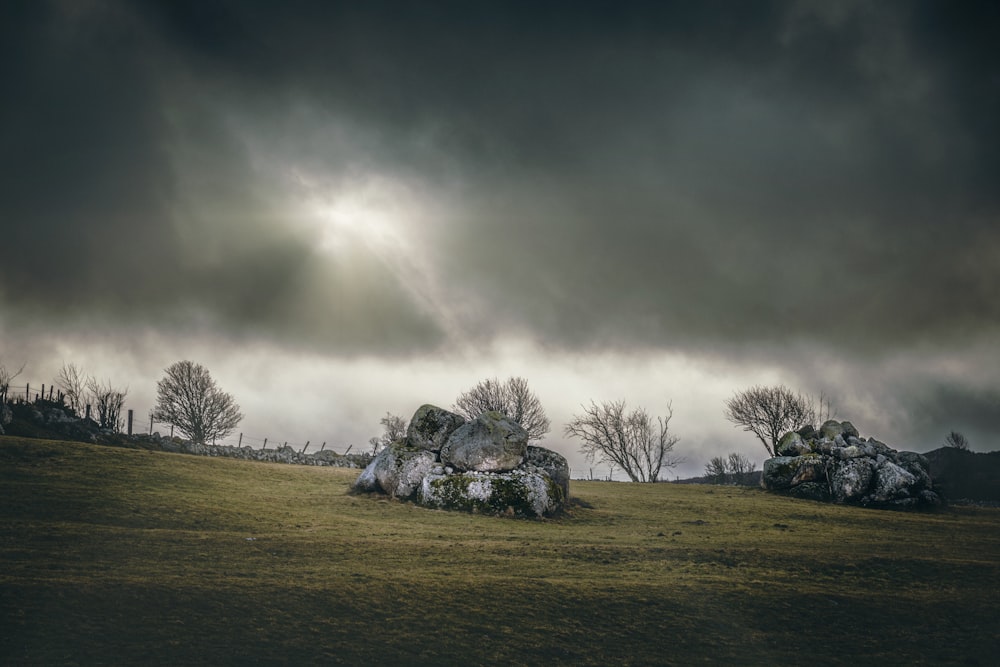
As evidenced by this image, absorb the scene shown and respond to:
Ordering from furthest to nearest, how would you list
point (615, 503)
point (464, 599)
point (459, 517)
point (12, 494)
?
point (615, 503)
point (459, 517)
point (12, 494)
point (464, 599)

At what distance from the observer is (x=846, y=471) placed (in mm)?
51031

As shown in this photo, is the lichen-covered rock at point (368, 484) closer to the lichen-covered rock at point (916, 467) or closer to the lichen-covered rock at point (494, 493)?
the lichen-covered rock at point (494, 493)

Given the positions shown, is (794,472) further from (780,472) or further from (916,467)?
(916,467)

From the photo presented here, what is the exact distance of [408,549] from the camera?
2225 cm

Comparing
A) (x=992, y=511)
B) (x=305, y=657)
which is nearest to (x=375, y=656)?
(x=305, y=657)

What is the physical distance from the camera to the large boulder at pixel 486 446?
38.0m

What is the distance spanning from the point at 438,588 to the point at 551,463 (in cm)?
2469

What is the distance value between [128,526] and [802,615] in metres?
22.2

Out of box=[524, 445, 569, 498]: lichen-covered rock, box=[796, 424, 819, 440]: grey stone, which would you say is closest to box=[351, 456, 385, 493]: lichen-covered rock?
box=[524, 445, 569, 498]: lichen-covered rock

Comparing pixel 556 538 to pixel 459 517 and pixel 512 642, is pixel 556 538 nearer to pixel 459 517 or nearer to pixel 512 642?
Answer: pixel 459 517

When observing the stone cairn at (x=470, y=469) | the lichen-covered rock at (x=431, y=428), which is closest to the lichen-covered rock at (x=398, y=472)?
the stone cairn at (x=470, y=469)

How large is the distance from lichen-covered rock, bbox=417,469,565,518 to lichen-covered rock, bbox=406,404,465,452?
3.69 metres

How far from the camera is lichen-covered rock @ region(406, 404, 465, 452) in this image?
41.0 metres

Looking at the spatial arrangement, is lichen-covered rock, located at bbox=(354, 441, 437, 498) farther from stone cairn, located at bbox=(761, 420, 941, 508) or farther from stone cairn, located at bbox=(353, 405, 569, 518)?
stone cairn, located at bbox=(761, 420, 941, 508)
